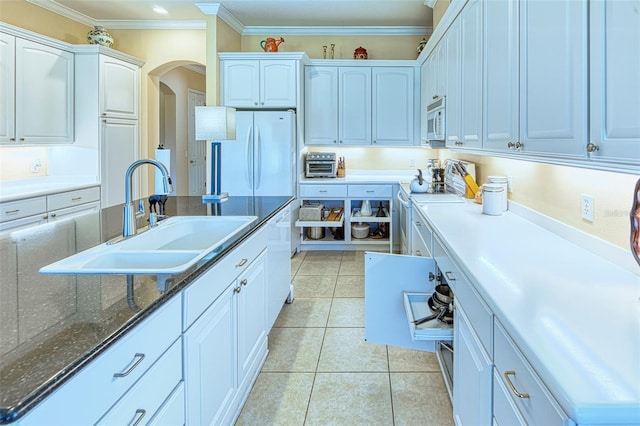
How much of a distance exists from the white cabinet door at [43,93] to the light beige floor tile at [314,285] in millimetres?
3001

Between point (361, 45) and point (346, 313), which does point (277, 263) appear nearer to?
point (346, 313)

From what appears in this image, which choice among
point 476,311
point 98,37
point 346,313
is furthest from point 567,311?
point 98,37

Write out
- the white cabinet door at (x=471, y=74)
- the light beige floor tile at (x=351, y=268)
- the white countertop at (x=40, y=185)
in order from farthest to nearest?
1. the light beige floor tile at (x=351, y=268)
2. the white countertop at (x=40, y=185)
3. the white cabinet door at (x=471, y=74)

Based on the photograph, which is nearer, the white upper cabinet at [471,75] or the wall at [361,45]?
the white upper cabinet at [471,75]

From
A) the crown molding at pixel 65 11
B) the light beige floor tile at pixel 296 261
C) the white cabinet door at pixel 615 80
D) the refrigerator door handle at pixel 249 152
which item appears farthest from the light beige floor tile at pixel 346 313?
the crown molding at pixel 65 11

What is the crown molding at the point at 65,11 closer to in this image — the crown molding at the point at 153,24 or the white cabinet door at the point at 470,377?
the crown molding at the point at 153,24

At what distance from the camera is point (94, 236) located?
189 centimetres

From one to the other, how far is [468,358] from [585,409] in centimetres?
85

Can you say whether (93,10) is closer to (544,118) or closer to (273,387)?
(273,387)

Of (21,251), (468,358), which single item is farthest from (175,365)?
(468,358)

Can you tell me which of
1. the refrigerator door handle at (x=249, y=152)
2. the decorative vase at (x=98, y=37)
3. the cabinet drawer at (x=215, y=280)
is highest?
the decorative vase at (x=98, y=37)

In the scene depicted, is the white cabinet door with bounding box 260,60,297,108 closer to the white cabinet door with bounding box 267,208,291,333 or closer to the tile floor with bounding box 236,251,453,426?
the white cabinet door with bounding box 267,208,291,333

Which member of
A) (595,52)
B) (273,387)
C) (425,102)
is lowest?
(273,387)

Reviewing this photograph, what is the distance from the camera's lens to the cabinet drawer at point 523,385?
0.86 m
